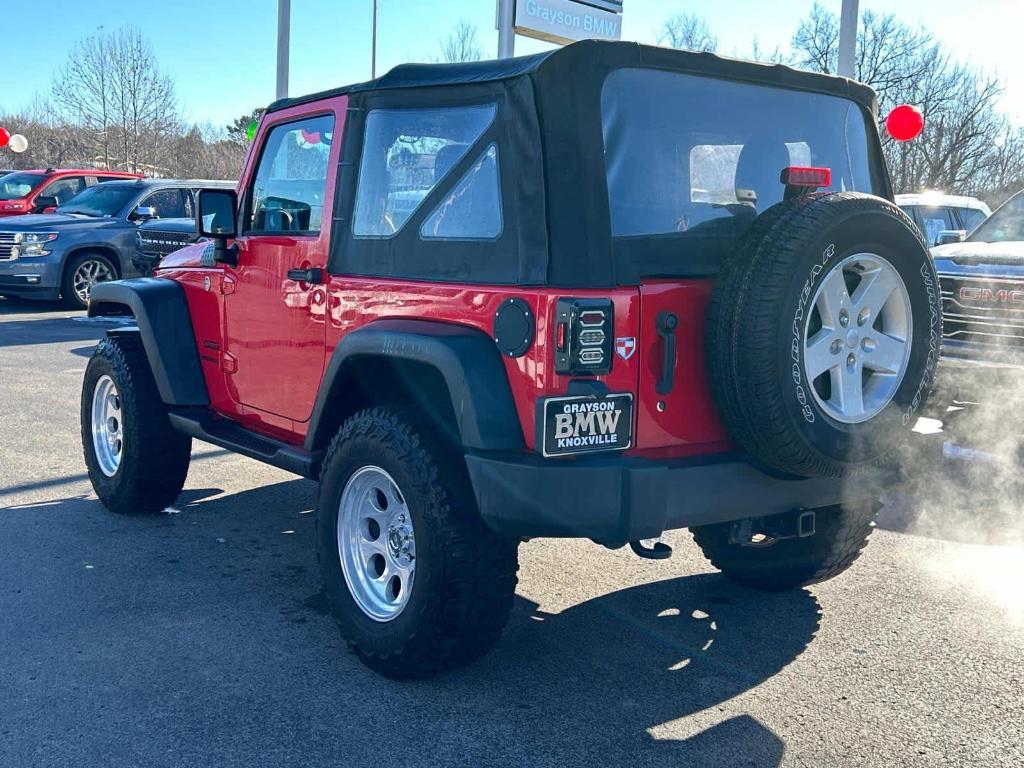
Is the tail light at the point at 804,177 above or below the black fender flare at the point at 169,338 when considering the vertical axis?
above

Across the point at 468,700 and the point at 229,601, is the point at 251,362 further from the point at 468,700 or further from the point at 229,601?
the point at 468,700

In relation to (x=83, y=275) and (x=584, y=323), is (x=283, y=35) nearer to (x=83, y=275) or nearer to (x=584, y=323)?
(x=83, y=275)

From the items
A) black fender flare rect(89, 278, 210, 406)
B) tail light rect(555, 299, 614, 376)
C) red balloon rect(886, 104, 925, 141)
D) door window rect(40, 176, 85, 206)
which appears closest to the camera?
tail light rect(555, 299, 614, 376)

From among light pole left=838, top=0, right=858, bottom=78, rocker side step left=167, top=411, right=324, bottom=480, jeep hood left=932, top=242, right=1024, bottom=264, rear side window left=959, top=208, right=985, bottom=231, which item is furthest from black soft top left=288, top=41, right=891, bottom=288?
rear side window left=959, top=208, right=985, bottom=231

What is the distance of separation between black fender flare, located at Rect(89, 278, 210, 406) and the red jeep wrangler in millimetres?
1136

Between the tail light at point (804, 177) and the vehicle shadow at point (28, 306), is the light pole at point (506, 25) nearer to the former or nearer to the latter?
the vehicle shadow at point (28, 306)

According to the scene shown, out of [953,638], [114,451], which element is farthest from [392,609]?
[114,451]

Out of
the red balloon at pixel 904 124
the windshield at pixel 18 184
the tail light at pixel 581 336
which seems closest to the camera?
the tail light at pixel 581 336

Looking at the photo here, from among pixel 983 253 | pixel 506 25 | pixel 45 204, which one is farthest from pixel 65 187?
pixel 983 253

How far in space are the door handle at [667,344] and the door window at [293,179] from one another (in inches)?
61.6

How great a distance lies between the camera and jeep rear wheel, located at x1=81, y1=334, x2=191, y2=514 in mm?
5168

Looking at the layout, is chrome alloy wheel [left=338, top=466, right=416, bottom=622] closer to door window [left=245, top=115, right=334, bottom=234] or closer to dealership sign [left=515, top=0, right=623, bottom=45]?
door window [left=245, top=115, right=334, bottom=234]

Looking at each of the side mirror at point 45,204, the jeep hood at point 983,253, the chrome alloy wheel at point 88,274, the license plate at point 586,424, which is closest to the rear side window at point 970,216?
the jeep hood at point 983,253

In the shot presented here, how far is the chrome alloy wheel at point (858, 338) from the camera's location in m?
3.26
